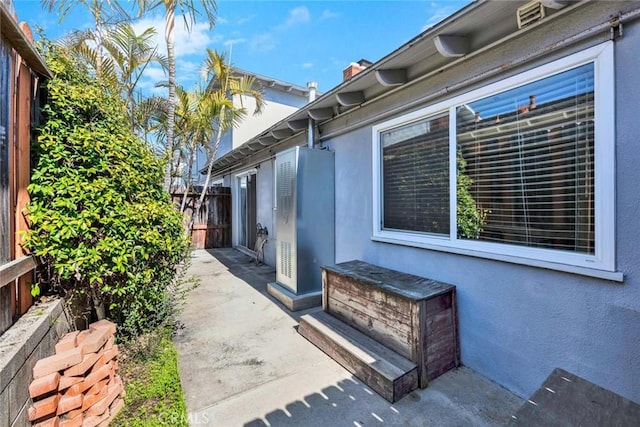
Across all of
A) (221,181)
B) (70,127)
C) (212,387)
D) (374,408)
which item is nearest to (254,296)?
(212,387)

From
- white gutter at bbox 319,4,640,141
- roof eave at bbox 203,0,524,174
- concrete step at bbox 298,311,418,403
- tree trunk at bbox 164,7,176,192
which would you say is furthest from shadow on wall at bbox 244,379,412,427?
tree trunk at bbox 164,7,176,192

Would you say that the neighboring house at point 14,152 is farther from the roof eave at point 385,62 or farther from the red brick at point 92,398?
the roof eave at point 385,62

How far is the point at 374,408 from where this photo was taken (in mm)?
2186

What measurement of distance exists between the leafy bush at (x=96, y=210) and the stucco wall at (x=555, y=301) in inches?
108

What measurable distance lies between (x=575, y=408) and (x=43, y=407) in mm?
3063

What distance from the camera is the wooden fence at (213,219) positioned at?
9.67 metres

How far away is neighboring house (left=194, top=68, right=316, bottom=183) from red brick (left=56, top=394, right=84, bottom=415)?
886cm

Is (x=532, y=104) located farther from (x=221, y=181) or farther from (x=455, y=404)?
(x=221, y=181)

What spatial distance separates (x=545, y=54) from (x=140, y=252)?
3695 millimetres

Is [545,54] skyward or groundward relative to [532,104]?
skyward

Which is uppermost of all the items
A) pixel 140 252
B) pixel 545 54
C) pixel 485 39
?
pixel 485 39

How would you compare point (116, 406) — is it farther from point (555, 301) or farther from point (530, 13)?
point (530, 13)

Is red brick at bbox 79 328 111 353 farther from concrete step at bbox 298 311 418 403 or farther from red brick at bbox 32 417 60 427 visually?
concrete step at bbox 298 311 418 403

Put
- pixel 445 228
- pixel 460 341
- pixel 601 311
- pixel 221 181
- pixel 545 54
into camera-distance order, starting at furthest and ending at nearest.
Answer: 1. pixel 221 181
2. pixel 445 228
3. pixel 460 341
4. pixel 545 54
5. pixel 601 311
